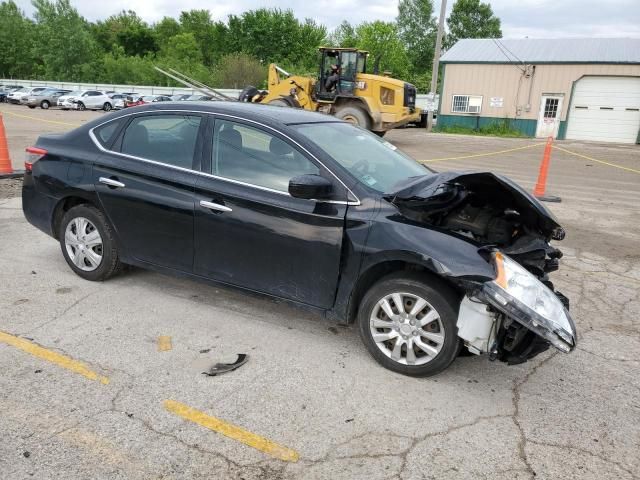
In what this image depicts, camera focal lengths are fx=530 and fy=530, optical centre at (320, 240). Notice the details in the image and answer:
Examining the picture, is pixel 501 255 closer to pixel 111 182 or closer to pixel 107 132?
pixel 111 182

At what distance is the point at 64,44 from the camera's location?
63.8 m

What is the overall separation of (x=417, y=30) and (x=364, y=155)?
259ft

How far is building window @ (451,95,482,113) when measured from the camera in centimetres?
2802

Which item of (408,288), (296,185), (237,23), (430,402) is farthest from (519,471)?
(237,23)

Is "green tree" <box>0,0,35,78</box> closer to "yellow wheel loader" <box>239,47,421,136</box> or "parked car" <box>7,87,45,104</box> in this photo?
"parked car" <box>7,87,45,104</box>

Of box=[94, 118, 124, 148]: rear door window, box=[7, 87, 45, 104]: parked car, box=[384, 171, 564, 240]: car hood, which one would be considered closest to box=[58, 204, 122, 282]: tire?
box=[94, 118, 124, 148]: rear door window

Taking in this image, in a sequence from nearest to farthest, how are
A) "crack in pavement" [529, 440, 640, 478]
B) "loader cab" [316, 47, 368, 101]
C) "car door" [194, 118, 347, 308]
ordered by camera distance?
"crack in pavement" [529, 440, 640, 478], "car door" [194, 118, 347, 308], "loader cab" [316, 47, 368, 101]

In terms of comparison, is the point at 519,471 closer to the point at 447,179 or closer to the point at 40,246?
the point at 447,179

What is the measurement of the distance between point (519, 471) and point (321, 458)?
97 cm

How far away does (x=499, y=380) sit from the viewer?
11.3 ft

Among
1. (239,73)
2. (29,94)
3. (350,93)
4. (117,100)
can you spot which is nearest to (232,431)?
(350,93)

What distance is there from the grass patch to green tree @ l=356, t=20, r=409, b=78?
45242 millimetres

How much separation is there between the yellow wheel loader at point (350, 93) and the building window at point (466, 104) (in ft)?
35.3

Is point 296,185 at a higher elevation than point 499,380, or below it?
higher
